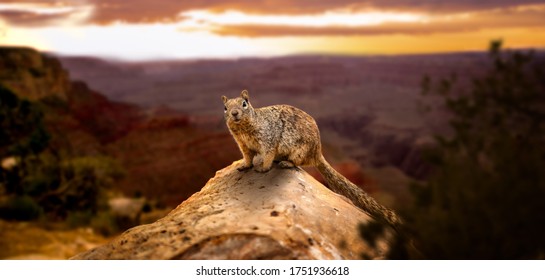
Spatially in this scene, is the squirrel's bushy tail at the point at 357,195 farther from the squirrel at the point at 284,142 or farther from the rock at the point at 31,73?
the rock at the point at 31,73

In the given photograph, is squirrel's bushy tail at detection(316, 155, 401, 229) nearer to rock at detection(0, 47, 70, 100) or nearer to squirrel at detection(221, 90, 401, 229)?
squirrel at detection(221, 90, 401, 229)

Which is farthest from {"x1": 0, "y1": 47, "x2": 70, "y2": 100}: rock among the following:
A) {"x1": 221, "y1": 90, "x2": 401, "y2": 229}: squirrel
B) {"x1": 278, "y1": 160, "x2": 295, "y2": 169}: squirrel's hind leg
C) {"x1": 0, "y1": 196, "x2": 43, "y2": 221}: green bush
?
{"x1": 278, "y1": 160, "x2": 295, "y2": 169}: squirrel's hind leg

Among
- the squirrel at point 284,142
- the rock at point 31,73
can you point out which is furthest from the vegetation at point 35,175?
the squirrel at point 284,142

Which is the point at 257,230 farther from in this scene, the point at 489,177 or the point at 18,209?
the point at 18,209

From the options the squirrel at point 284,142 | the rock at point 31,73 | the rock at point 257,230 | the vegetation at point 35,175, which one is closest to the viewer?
the rock at point 257,230

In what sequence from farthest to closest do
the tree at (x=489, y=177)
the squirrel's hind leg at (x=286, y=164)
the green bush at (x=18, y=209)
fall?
the green bush at (x=18, y=209) < the squirrel's hind leg at (x=286, y=164) < the tree at (x=489, y=177)

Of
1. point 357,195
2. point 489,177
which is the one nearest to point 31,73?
point 357,195

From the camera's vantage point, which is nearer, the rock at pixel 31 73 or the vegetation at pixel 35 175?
the vegetation at pixel 35 175
